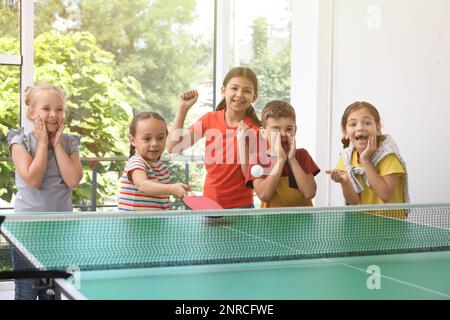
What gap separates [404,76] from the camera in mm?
4980

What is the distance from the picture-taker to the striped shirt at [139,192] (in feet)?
11.6

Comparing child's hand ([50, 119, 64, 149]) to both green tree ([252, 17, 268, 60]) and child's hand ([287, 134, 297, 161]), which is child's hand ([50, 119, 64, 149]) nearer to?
child's hand ([287, 134, 297, 161])

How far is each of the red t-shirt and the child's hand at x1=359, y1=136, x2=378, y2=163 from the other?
64cm

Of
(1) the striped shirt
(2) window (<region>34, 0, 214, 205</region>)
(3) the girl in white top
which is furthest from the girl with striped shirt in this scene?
(2) window (<region>34, 0, 214, 205</region>)

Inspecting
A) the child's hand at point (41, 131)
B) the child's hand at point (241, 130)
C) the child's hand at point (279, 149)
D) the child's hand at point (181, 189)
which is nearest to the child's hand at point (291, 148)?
the child's hand at point (279, 149)

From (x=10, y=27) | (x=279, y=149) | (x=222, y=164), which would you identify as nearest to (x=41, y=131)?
(x=222, y=164)

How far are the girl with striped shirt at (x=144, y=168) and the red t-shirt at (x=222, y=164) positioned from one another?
1.62 ft

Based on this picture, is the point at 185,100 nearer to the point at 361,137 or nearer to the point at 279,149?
the point at 279,149

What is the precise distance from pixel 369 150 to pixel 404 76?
1386 mm

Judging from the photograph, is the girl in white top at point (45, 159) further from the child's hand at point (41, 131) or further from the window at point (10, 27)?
the window at point (10, 27)

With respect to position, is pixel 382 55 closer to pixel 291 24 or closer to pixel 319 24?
pixel 319 24

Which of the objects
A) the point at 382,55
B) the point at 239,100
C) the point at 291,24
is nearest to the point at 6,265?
the point at 239,100

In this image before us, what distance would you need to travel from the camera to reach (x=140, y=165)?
11.6ft
